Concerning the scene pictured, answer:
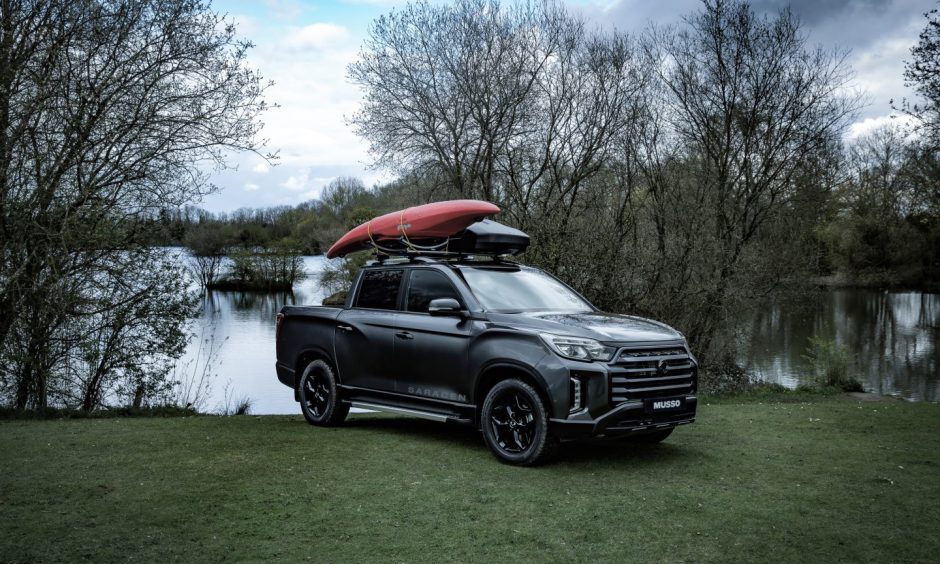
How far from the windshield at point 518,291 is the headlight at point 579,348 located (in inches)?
36.2

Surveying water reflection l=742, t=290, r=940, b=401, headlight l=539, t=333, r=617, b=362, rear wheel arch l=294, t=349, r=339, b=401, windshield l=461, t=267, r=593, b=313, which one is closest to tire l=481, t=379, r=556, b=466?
headlight l=539, t=333, r=617, b=362

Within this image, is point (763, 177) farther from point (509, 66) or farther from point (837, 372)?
point (837, 372)

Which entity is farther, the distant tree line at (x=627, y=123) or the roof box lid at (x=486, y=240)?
the distant tree line at (x=627, y=123)

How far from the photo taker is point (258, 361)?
28.2 metres

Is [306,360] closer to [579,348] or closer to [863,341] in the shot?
[579,348]

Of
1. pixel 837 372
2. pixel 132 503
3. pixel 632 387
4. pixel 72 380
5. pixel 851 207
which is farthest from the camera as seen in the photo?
pixel 851 207

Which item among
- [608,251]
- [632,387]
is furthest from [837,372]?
[632,387]

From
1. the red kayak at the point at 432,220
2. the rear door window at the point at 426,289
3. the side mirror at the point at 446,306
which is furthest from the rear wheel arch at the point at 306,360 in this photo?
the side mirror at the point at 446,306

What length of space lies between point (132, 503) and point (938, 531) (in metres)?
5.60

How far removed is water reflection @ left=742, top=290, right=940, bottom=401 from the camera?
22.8 m

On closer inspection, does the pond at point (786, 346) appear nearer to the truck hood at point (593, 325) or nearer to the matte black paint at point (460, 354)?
the matte black paint at point (460, 354)

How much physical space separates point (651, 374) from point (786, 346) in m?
24.1

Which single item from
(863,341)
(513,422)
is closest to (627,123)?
(863,341)

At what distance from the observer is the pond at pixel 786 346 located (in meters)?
21.6
